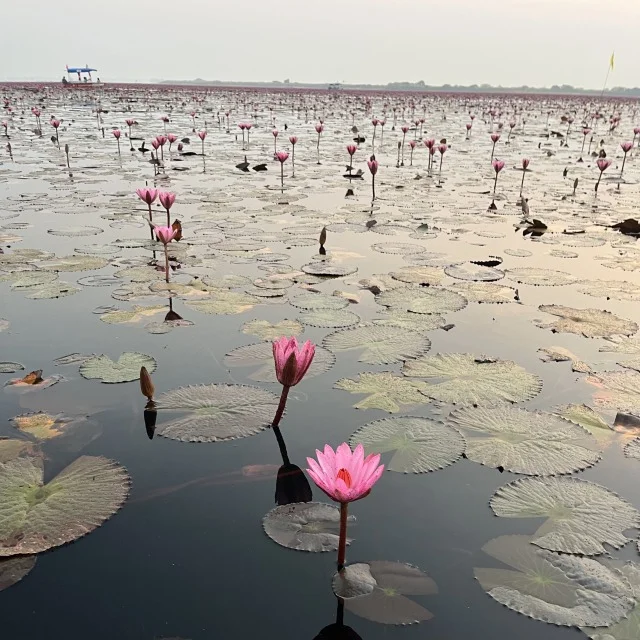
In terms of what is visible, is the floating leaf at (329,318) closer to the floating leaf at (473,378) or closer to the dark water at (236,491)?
the dark water at (236,491)

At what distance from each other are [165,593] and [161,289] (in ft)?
8.65

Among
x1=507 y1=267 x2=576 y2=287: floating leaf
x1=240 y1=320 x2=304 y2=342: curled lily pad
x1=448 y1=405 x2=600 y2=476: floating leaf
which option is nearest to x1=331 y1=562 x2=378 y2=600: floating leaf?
x1=448 y1=405 x2=600 y2=476: floating leaf

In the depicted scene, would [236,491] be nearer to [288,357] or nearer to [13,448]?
[288,357]

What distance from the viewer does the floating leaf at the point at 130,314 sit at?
3.28 meters

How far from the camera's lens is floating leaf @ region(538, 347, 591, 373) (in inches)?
110

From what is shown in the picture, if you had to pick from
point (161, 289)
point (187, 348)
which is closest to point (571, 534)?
point (187, 348)

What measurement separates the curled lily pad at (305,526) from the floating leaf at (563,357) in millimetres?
1628

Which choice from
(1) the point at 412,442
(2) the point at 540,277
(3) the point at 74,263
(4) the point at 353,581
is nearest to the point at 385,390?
(1) the point at 412,442

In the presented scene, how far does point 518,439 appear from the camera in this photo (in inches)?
85.9

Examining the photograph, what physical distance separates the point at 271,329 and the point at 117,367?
0.88m

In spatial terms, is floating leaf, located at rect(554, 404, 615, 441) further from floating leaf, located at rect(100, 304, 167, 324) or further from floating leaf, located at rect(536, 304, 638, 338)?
floating leaf, located at rect(100, 304, 167, 324)

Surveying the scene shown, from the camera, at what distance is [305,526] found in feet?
5.57

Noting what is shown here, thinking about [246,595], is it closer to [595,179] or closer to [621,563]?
[621,563]

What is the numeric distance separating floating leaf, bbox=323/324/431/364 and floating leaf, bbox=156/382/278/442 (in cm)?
65
